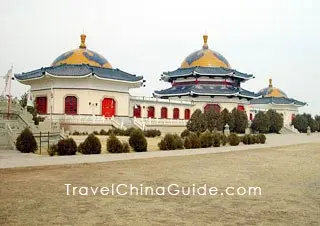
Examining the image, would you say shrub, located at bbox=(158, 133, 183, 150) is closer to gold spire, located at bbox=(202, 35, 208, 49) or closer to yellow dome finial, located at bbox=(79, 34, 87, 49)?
yellow dome finial, located at bbox=(79, 34, 87, 49)

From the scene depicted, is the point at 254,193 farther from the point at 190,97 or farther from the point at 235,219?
the point at 190,97

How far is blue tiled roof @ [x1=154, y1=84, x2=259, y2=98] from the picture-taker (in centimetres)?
4929

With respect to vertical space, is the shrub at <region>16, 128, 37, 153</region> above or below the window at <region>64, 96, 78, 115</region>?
below

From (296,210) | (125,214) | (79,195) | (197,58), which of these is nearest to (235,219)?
(296,210)

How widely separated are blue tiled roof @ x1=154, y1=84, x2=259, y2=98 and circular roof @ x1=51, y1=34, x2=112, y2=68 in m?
12.3

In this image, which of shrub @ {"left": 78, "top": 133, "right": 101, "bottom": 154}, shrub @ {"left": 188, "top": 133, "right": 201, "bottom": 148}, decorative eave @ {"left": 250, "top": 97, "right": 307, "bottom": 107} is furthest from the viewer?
decorative eave @ {"left": 250, "top": 97, "right": 307, "bottom": 107}

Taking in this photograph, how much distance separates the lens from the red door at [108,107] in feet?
129

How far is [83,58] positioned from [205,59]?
19.4 metres

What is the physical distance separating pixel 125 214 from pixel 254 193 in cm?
373

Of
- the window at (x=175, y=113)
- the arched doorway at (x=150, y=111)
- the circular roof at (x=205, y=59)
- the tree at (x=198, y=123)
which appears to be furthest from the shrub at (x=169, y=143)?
the circular roof at (x=205, y=59)

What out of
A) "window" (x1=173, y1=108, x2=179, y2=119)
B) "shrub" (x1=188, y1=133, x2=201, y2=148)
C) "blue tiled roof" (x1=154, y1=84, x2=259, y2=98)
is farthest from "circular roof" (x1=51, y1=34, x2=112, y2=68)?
"shrub" (x1=188, y1=133, x2=201, y2=148)

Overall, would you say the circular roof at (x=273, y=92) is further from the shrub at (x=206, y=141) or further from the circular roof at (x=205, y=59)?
the shrub at (x=206, y=141)

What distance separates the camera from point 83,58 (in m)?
41.0

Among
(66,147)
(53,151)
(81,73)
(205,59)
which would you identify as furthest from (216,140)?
(205,59)
